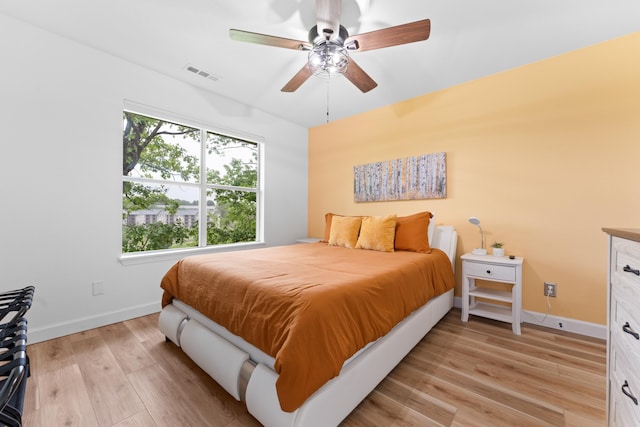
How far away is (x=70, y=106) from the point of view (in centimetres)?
227

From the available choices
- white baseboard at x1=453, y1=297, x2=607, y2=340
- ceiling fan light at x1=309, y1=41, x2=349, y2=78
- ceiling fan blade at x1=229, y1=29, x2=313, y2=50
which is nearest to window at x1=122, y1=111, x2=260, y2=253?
ceiling fan blade at x1=229, y1=29, x2=313, y2=50

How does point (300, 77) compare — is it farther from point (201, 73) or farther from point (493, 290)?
point (493, 290)

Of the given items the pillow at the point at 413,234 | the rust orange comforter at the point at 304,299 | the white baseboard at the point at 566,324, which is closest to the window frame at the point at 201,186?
the rust orange comforter at the point at 304,299

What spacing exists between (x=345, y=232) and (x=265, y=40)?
6.59 ft

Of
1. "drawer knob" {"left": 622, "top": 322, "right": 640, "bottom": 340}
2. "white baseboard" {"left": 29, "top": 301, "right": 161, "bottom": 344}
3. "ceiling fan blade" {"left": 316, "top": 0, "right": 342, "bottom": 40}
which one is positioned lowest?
"white baseboard" {"left": 29, "top": 301, "right": 161, "bottom": 344}

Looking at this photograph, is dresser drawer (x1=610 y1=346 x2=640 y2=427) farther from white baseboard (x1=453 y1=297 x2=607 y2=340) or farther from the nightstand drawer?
white baseboard (x1=453 y1=297 x2=607 y2=340)

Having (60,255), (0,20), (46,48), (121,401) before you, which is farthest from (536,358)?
(0,20)

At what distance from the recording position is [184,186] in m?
3.08

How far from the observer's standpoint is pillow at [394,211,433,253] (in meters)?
2.61

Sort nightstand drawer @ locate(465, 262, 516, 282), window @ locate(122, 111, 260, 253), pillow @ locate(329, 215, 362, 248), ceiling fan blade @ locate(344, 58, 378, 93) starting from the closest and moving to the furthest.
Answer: ceiling fan blade @ locate(344, 58, 378, 93), nightstand drawer @ locate(465, 262, 516, 282), window @ locate(122, 111, 260, 253), pillow @ locate(329, 215, 362, 248)

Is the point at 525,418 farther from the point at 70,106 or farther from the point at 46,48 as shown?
the point at 46,48

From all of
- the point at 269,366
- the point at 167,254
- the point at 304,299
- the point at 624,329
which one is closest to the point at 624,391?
the point at 624,329

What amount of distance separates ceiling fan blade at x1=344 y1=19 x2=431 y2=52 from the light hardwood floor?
2207 millimetres

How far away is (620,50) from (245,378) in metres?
3.67
